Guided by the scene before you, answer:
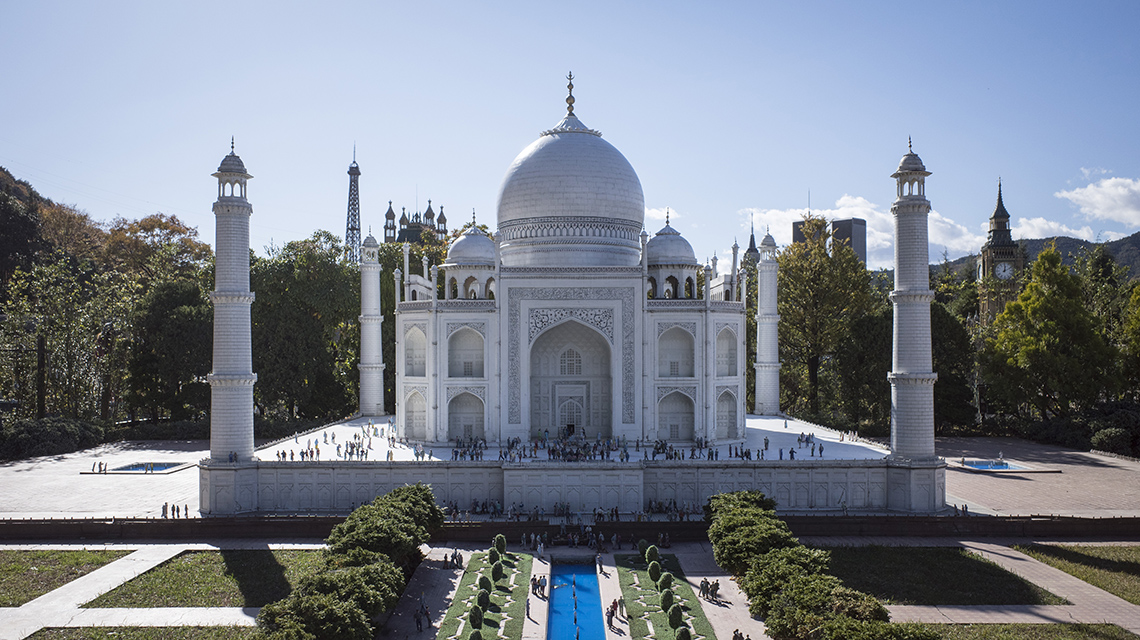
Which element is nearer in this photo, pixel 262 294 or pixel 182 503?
pixel 182 503

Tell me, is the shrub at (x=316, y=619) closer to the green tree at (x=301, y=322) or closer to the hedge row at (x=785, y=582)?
the hedge row at (x=785, y=582)

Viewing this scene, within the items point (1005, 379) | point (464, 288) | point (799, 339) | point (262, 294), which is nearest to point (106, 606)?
point (464, 288)

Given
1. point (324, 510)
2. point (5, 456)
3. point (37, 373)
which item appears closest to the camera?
point (324, 510)

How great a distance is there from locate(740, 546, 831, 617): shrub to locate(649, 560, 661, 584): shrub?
2.25m

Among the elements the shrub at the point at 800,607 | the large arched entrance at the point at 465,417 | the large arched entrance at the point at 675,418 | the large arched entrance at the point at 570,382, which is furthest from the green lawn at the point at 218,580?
the large arched entrance at the point at 675,418

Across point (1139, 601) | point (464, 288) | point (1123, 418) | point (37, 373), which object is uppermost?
point (464, 288)

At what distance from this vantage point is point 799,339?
4388 centimetres

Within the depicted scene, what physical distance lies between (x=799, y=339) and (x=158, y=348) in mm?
34663

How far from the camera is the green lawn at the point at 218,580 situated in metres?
17.4

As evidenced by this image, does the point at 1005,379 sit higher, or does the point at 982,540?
the point at 1005,379

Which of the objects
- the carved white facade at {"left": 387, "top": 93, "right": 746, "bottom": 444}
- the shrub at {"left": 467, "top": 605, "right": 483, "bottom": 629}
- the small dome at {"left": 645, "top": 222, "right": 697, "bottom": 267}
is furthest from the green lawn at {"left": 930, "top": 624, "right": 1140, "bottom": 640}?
the small dome at {"left": 645, "top": 222, "right": 697, "bottom": 267}

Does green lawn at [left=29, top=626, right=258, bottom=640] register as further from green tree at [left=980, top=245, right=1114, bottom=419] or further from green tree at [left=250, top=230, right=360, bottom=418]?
green tree at [left=980, top=245, right=1114, bottom=419]

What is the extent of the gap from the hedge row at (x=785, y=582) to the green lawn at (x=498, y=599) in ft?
16.3

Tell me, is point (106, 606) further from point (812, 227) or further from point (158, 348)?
point (812, 227)
